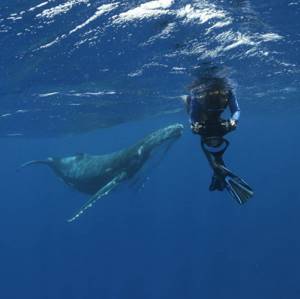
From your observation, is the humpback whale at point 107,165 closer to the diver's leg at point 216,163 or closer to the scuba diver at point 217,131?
the scuba diver at point 217,131

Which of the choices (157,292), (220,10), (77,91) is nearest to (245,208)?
(157,292)

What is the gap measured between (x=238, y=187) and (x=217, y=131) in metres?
1.28

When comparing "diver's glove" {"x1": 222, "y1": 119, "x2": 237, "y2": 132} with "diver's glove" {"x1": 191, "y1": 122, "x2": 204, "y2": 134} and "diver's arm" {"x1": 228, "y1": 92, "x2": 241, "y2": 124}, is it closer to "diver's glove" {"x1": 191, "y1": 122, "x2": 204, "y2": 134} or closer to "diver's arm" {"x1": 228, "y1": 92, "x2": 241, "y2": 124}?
"diver's arm" {"x1": 228, "y1": 92, "x2": 241, "y2": 124}

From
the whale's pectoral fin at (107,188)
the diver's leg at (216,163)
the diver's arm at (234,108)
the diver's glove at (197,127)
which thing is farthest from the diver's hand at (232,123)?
the whale's pectoral fin at (107,188)

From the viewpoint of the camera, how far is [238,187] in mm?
7980

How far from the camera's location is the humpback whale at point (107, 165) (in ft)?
55.9

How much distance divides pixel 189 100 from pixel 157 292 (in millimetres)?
41280

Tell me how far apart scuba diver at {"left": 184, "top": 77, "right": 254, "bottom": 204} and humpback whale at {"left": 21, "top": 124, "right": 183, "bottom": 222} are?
6630mm

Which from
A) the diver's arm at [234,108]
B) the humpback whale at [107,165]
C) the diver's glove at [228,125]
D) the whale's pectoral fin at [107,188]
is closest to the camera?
A: the diver's glove at [228,125]

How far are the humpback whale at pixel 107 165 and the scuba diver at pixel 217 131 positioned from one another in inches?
261

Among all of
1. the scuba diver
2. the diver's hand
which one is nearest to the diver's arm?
the scuba diver

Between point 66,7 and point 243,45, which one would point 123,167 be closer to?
point 243,45

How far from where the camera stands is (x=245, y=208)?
6762 centimetres

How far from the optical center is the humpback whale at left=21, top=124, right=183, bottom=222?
17.0 m
